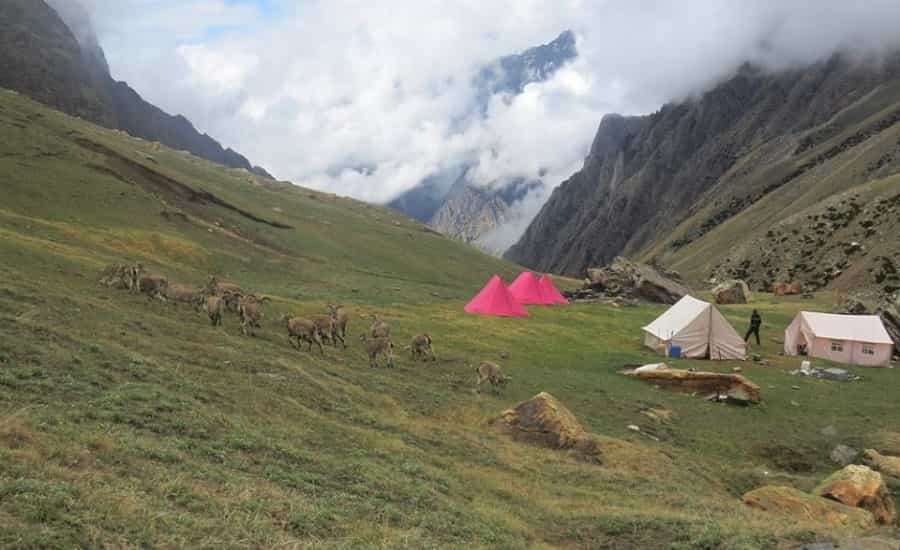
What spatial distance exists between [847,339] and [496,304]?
22.1 meters

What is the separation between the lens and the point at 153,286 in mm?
28078

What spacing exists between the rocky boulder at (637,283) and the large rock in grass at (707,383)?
118 ft

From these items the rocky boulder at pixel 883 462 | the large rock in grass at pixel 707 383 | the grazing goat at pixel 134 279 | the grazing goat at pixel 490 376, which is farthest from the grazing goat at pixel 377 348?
the rocky boulder at pixel 883 462

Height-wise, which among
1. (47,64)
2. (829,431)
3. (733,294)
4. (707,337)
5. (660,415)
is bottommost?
(660,415)

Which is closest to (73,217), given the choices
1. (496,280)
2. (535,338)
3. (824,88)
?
(496,280)

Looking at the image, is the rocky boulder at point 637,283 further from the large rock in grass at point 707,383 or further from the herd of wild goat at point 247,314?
the herd of wild goat at point 247,314

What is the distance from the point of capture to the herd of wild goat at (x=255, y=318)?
84.4 ft

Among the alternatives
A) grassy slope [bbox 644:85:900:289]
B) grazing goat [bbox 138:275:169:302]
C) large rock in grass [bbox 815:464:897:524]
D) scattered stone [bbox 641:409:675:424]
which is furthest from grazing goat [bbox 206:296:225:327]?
grassy slope [bbox 644:85:900:289]

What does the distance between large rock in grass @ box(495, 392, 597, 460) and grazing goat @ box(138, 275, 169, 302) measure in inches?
607

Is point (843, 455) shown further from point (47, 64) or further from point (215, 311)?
point (47, 64)

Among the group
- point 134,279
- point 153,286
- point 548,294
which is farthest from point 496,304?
point 134,279

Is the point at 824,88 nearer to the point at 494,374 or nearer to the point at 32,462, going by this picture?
the point at 494,374

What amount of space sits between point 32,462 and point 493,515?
26.6 ft

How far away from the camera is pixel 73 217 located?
162 feet
